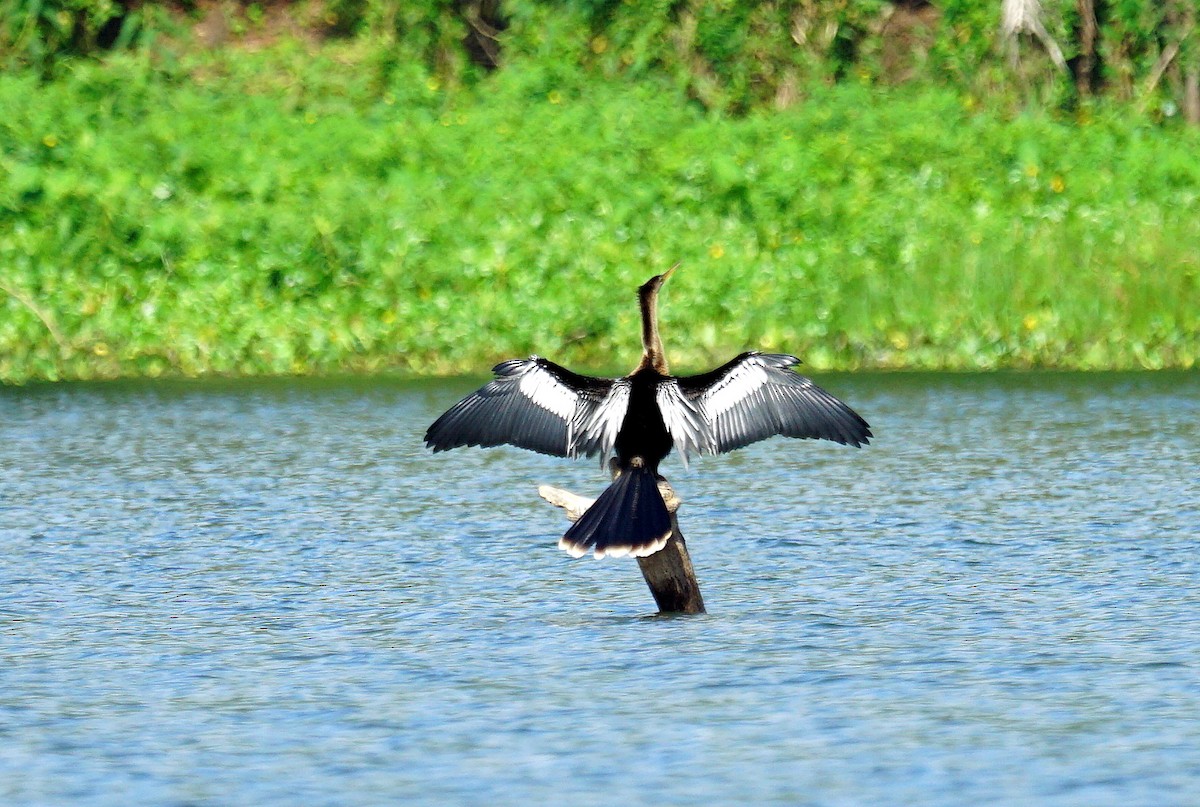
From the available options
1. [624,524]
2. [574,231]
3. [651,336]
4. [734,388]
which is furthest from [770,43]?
[624,524]

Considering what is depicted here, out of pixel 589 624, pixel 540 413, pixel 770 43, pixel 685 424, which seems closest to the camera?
pixel 685 424

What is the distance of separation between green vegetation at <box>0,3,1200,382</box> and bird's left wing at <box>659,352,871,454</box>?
8707mm

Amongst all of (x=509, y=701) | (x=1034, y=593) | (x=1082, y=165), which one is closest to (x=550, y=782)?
(x=509, y=701)

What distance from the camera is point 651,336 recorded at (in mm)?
8602

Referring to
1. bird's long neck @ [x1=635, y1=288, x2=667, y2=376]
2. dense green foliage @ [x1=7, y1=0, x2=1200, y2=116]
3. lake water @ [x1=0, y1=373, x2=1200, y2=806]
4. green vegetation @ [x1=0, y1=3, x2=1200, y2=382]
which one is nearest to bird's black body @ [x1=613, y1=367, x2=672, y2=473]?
bird's long neck @ [x1=635, y1=288, x2=667, y2=376]

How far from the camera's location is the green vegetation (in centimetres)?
1728

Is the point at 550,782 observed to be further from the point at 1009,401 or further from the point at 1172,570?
the point at 1009,401

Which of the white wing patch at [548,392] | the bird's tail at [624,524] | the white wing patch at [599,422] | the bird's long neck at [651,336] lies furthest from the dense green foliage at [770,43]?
the bird's tail at [624,524]

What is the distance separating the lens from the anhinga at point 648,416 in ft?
27.2

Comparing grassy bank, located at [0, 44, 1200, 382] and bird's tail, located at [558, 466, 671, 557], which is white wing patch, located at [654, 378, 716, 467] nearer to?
bird's tail, located at [558, 466, 671, 557]

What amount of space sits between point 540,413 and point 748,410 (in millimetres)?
768

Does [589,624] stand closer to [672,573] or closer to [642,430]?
[672,573]

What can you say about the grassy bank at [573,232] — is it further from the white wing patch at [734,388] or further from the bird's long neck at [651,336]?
the white wing patch at [734,388]

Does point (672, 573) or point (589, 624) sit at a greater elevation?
point (672, 573)
